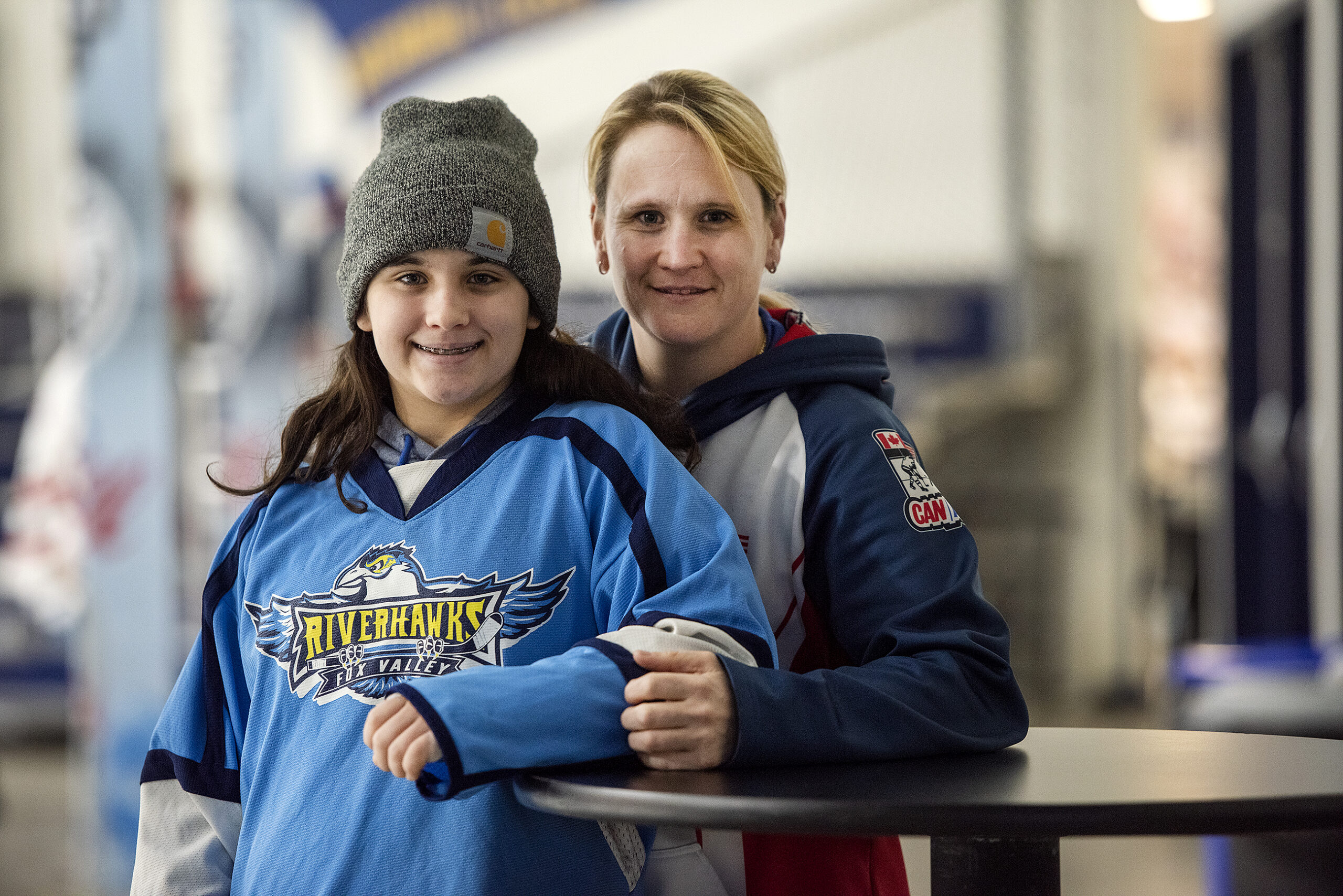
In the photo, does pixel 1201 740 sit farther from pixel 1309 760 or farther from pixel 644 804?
pixel 644 804

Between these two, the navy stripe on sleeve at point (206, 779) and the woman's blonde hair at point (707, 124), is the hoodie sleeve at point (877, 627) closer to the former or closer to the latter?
the woman's blonde hair at point (707, 124)

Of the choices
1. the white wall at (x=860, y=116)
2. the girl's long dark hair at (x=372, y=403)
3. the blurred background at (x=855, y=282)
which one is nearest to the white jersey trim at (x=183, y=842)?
the girl's long dark hair at (x=372, y=403)

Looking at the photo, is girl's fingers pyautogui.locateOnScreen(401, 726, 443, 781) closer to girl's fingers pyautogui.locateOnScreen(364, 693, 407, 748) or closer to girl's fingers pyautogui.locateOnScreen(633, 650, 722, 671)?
girl's fingers pyautogui.locateOnScreen(364, 693, 407, 748)

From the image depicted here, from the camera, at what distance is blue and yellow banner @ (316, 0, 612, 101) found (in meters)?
4.73

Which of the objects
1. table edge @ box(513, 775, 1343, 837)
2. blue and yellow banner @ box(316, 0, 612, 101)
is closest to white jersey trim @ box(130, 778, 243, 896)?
table edge @ box(513, 775, 1343, 837)

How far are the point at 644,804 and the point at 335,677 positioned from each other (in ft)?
1.18

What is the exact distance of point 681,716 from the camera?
959mm

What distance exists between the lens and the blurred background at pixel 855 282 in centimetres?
364

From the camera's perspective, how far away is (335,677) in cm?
111

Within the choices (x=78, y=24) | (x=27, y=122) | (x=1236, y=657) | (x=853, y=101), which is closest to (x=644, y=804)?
(x=1236, y=657)

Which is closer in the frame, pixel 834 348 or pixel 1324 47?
pixel 834 348

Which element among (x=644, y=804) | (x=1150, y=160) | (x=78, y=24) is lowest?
(x=644, y=804)

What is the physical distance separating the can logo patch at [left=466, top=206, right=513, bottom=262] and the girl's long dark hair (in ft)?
0.33

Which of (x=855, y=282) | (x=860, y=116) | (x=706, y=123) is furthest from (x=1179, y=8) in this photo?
(x=706, y=123)
